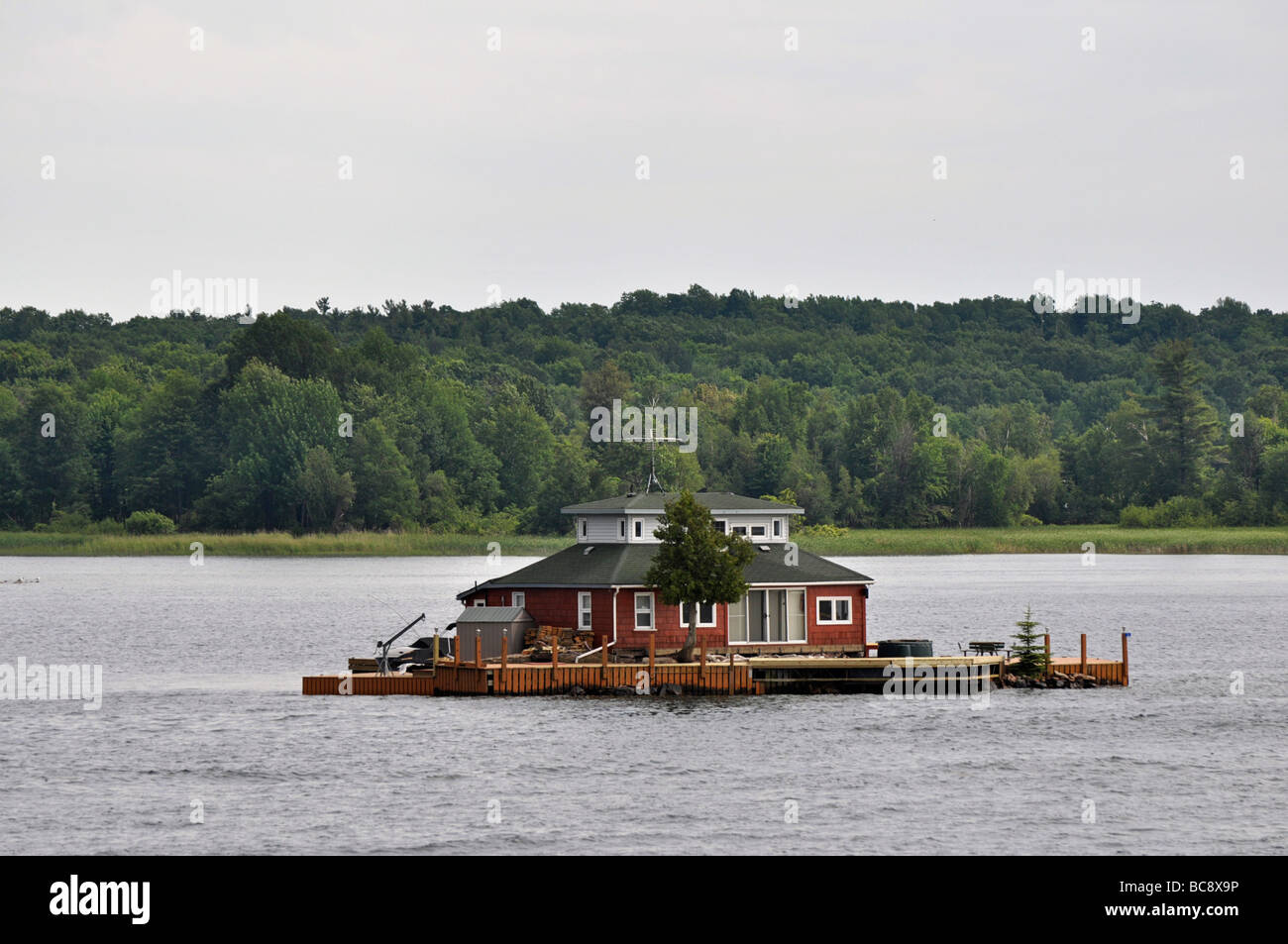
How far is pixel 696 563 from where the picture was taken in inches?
1805

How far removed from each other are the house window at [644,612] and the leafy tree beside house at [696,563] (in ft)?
3.51

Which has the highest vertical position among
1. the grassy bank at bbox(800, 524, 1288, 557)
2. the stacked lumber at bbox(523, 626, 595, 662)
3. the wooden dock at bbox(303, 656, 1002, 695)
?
the grassy bank at bbox(800, 524, 1288, 557)

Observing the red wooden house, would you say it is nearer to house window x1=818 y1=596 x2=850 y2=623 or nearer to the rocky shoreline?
house window x1=818 y1=596 x2=850 y2=623

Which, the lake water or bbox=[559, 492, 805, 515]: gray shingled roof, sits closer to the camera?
the lake water

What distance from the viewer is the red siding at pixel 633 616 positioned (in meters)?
47.3

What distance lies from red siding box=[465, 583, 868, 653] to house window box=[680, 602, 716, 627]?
0.12 meters

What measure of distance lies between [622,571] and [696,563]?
2696 mm

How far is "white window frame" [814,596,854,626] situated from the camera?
48.8 metres

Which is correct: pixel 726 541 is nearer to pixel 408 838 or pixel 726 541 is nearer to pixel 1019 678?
pixel 1019 678

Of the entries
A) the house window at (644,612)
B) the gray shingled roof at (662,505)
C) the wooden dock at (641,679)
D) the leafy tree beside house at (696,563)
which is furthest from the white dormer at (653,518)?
the wooden dock at (641,679)

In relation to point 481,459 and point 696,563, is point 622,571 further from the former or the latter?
point 481,459

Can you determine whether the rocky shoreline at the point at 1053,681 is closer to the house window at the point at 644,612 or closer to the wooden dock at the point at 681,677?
the wooden dock at the point at 681,677

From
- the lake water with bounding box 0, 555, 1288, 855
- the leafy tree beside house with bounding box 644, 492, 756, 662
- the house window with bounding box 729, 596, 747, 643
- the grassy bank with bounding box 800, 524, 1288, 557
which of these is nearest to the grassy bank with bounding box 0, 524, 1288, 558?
the grassy bank with bounding box 800, 524, 1288, 557

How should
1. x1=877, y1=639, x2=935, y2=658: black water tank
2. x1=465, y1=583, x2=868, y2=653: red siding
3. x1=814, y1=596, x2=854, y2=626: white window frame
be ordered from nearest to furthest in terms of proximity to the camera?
1. x1=465, y1=583, x2=868, y2=653: red siding
2. x1=814, y1=596, x2=854, y2=626: white window frame
3. x1=877, y1=639, x2=935, y2=658: black water tank
